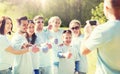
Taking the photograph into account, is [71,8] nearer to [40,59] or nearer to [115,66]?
[40,59]

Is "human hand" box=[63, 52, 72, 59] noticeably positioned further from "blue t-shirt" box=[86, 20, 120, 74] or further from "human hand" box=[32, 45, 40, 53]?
"blue t-shirt" box=[86, 20, 120, 74]

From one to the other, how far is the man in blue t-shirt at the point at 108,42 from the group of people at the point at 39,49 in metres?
3.14

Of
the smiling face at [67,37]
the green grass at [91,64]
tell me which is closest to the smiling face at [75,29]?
the smiling face at [67,37]

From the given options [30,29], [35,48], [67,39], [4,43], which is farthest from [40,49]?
[4,43]

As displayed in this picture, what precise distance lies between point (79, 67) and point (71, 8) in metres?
13.2

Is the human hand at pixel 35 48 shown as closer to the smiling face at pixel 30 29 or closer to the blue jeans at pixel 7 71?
the smiling face at pixel 30 29

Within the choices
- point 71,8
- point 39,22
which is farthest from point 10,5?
point 39,22

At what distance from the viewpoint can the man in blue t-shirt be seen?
3.76 meters

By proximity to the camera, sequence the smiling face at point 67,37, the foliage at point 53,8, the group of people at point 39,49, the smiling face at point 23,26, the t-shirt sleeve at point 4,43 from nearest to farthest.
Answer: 1. the t-shirt sleeve at point 4,43
2. the group of people at point 39,49
3. the smiling face at point 23,26
4. the smiling face at point 67,37
5. the foliage at point 53,8

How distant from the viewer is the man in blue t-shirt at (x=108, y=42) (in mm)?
3762

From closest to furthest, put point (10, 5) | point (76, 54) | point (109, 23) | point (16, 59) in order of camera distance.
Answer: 1. point (109, 23)
2. point (16, 59)
3. point (76, 54)
4. point (10, 5)

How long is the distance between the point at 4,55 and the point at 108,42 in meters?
3.46

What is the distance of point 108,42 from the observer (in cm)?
378

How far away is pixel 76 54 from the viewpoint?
792 cm
